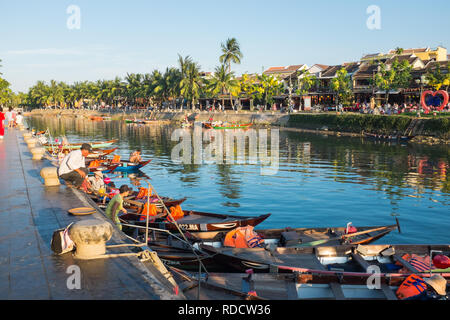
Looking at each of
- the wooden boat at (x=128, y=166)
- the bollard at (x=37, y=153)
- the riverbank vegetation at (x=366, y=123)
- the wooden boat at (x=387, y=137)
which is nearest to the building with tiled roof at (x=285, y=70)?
the riverbank vegetation at (x=366, y=123)

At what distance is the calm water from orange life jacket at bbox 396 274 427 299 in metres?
7.22

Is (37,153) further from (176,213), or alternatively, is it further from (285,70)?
(285,70)

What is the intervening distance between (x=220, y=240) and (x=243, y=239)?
3.40 ft

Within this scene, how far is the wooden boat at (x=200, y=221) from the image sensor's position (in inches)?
512

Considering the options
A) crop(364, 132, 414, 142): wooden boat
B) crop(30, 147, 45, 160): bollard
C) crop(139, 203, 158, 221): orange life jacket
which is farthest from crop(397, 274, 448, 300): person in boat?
crop(364, 132, 414, 142): wooden boat

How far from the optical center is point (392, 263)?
414 inches

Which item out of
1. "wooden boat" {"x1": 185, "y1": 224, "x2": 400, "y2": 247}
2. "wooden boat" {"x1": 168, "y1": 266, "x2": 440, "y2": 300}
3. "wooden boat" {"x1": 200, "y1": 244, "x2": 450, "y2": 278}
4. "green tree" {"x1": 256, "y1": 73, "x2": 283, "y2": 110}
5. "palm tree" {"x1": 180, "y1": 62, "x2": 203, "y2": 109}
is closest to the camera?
"wooden boat" {"x1": 168, "y1": 266, "x2": 440, "y2": 300}

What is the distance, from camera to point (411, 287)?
8.25 meters

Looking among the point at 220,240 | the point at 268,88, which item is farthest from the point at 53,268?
the point at 268,88

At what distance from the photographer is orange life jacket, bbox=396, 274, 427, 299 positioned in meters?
8.20

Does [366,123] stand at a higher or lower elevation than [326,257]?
higher

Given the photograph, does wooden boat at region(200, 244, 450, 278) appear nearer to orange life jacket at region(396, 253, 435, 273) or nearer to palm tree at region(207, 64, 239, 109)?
orange life jacket at region(396, 253, 435, 273)
